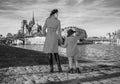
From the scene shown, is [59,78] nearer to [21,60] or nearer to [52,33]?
[52,33]

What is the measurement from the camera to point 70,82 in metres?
5.45

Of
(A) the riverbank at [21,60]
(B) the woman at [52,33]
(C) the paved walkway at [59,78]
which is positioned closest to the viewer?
(C) the paved walkway at [59,78]

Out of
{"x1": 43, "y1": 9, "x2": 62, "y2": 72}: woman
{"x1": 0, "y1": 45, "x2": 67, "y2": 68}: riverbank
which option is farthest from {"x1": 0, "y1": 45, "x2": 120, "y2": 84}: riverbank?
{"x1": 0, "y1": 45, "x2": 67, "y2": 68}: riverbank

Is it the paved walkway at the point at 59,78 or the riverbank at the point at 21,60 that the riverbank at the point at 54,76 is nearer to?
the paved walkway at the point at 59,78

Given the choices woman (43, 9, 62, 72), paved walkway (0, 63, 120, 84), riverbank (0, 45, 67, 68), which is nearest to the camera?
paved walkway (0, 63, 120, 84)

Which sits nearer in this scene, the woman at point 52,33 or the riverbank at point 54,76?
the riverbank at point 54,76

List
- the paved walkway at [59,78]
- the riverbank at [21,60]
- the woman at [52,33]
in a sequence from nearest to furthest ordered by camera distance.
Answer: the paved walkway at [59,78] → the woman at [52,33] → the riverbank at [21,60]

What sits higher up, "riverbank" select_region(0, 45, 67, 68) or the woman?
the woman

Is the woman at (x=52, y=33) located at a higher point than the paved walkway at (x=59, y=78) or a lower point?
higher

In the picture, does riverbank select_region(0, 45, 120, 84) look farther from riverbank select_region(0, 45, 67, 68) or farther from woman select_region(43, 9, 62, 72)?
riverbank select_region(0, 45, 67, 68)

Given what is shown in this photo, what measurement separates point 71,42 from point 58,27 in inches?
31.5

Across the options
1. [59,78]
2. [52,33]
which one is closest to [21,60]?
[52,33]

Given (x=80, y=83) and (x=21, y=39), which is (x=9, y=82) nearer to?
(x=80, y=83)

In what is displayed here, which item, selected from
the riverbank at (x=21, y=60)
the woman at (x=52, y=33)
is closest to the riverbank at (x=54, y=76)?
the woman at (x=52, y=33)
